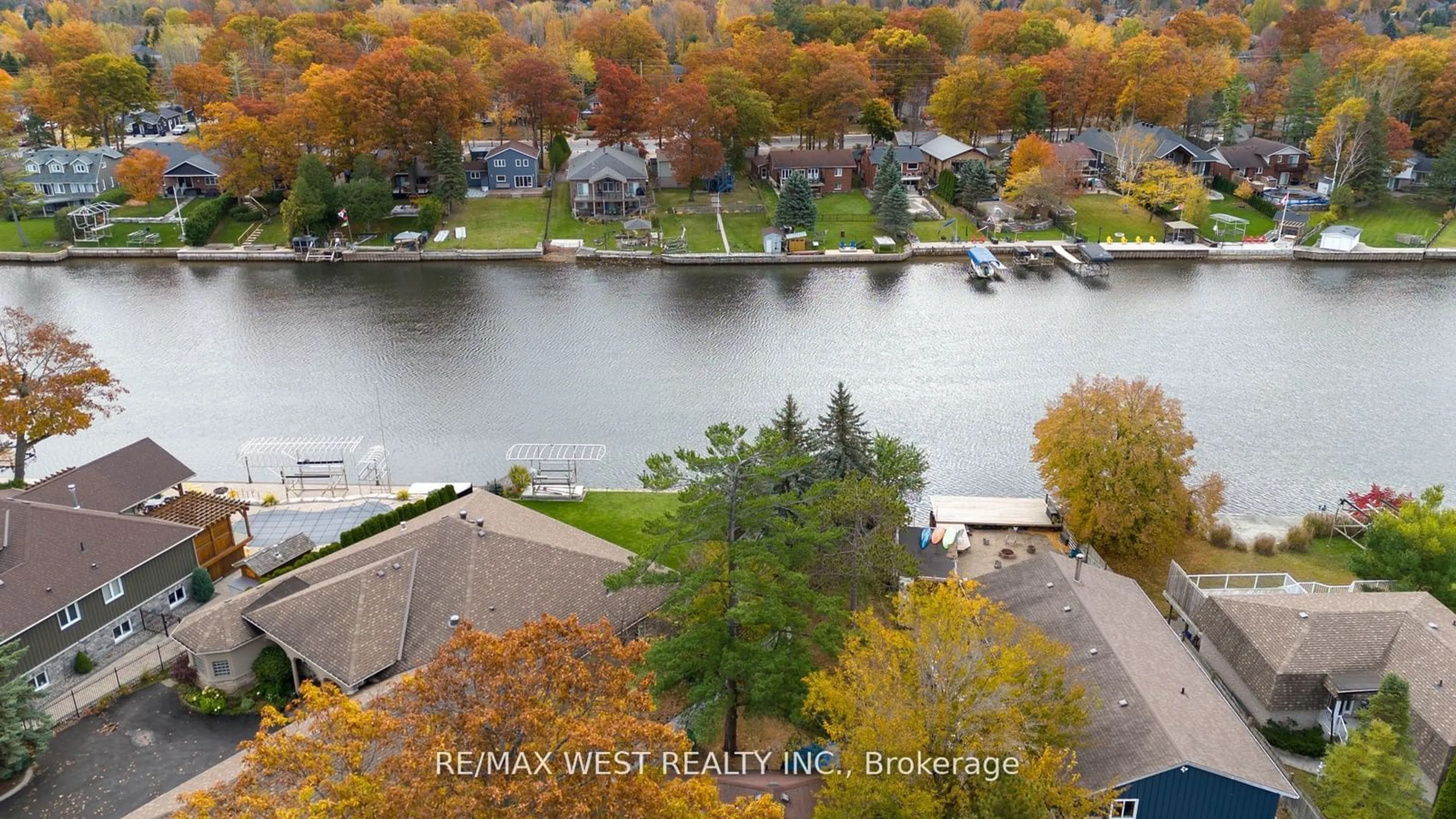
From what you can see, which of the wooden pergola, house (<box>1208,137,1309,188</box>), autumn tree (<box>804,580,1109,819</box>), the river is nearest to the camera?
autumn tree (<box>804,580,1109,819</box>)

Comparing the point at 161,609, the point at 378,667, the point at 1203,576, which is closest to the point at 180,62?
the point at 161,609

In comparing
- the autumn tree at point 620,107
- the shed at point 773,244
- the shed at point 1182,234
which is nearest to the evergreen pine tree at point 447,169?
the autumn tree at point 620,107

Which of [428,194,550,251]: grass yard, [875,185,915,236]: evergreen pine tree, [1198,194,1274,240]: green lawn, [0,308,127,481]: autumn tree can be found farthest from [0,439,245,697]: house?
[1198,194,1274,240]: green lawn

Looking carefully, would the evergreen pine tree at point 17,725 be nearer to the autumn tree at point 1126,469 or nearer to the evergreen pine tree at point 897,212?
the autumn tree at point 1126,469

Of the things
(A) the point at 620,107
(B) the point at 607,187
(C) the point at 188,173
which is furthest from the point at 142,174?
(A) the point at 620,107

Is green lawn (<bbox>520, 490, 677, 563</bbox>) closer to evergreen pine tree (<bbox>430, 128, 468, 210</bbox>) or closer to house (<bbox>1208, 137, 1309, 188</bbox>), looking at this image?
evergreen pine tree (<bbox>430, 128, 468, 210</bbox>)

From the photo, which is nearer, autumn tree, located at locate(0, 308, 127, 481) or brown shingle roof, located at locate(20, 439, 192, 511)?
brown shingle roof, located at locate(20, 439, 192, 511)

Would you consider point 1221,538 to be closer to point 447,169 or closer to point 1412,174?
point 447,169
